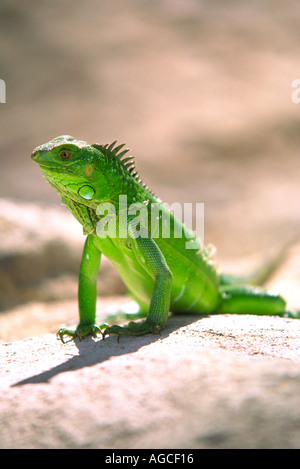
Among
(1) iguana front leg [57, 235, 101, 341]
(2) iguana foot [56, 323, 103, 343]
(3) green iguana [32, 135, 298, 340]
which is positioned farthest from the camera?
(1) iguana front leg [57, 235, 101, 341]

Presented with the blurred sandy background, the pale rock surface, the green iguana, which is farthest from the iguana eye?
the blurred sandy background

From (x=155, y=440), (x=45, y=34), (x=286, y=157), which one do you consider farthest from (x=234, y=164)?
(x=155, y=440)

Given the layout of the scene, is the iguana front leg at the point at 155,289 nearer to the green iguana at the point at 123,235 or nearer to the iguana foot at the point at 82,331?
the green iguana at the point at 123,235

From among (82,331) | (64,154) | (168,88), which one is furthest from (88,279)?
(168,88)

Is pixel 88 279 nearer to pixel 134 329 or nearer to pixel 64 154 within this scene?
pixel 134 329

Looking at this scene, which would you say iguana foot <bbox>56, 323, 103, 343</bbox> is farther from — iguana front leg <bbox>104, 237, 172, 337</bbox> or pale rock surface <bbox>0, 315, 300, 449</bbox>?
pale rock surface <bbox>0, 315, 300, 449</bbox>

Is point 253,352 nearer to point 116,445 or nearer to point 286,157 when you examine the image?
point 116,445
